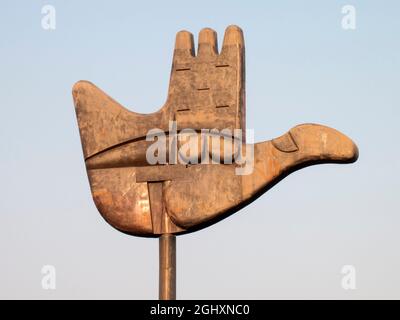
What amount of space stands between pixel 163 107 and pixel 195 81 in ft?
1.44

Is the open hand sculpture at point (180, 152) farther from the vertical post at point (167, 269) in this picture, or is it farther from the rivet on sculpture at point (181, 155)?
the vertical post at point (167, 269)

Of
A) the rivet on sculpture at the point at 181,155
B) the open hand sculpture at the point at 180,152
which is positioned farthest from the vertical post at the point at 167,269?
the open hand sculpture at the point at 180,152

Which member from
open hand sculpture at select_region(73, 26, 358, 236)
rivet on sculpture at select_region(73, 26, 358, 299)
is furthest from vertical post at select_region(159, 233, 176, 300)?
open hand sculpture at select_region(73, 26, 358, 236)

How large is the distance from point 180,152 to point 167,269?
118 cm

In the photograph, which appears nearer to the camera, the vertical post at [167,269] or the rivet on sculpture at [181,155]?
the rivet on sculpture at [181,155]

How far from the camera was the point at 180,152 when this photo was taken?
13.9 metres

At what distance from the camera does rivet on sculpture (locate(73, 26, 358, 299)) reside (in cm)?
1359

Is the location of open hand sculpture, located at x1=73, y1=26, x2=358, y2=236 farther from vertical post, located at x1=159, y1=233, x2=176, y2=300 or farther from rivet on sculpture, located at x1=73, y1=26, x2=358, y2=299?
vertical post, located at x1=159, y1=233, x2=176, y2=300

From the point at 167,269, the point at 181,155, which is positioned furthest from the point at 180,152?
the point at 167,269

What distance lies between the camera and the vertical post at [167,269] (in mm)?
13766

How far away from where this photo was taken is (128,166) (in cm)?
1418

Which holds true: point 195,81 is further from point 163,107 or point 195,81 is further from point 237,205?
point 237,205

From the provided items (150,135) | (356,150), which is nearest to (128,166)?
(150,135)

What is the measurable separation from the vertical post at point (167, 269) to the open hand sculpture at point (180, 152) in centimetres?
11
